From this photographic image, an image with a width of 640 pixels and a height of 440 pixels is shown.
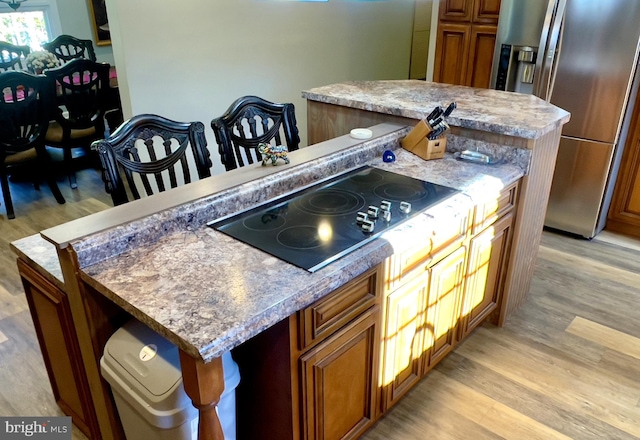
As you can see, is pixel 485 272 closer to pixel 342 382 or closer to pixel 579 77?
pixel 342 382

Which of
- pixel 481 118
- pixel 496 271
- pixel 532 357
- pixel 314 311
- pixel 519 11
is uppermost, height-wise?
pixel 519 11

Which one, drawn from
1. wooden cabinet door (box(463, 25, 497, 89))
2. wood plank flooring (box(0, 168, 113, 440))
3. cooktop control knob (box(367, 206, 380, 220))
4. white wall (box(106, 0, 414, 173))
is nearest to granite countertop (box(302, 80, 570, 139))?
cooktop control knob (box(367, 206, 380, 220))

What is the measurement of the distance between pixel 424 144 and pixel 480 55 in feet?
6.16

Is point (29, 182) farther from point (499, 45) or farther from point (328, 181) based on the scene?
point (499, 45)

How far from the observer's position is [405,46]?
5.59m

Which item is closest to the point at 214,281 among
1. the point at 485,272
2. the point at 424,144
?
the point at 424,144

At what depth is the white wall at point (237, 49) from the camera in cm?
356

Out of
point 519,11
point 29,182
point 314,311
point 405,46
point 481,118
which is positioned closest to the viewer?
point 314,311

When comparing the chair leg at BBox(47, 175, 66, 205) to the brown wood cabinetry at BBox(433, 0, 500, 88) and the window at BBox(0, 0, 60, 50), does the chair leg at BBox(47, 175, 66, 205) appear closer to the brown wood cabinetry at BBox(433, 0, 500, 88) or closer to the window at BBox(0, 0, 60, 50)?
the window at BBox(0, 0, 60, 50)

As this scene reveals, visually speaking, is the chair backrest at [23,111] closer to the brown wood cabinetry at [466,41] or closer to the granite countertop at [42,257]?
the granite countertop at [42,257]

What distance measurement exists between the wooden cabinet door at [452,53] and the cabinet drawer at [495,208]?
6.39ft

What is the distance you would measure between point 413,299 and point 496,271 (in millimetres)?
770

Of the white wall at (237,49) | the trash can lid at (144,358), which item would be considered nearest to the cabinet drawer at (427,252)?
the trash can lid at (144,358)

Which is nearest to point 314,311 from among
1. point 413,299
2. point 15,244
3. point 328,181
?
point 413,299
